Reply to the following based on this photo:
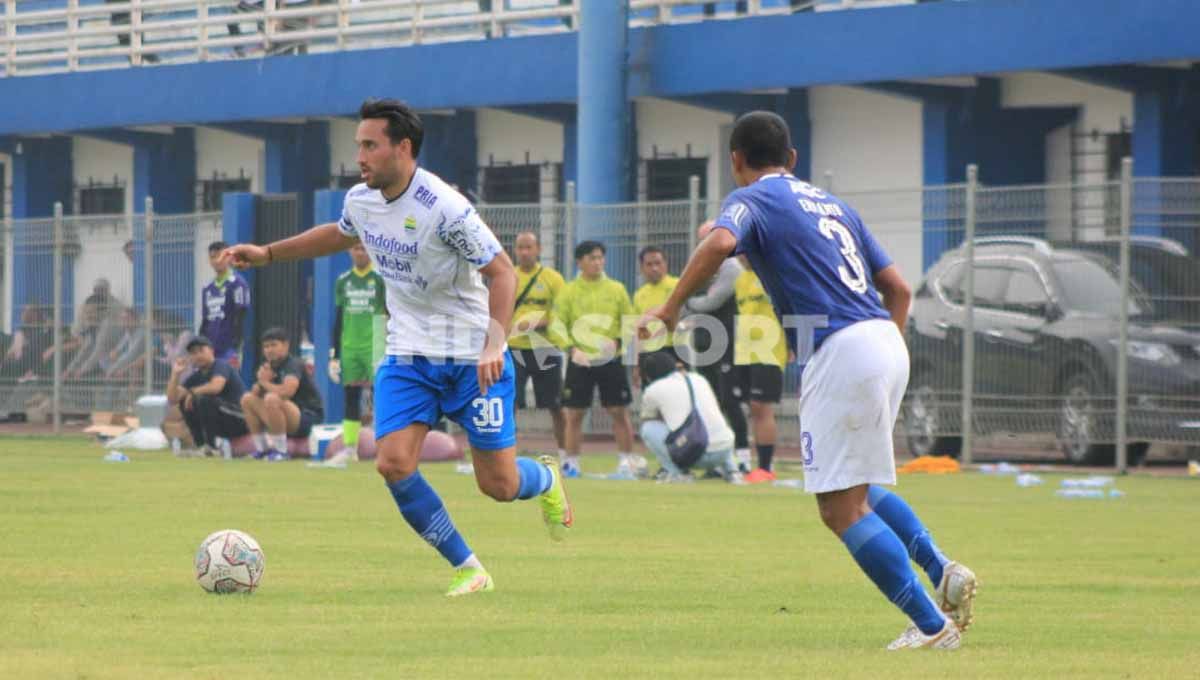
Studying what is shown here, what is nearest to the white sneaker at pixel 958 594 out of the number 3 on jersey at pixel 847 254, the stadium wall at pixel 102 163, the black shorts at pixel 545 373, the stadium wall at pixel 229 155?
the number 3 on jersey at pixel 847 254

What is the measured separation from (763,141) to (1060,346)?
13.6 metres

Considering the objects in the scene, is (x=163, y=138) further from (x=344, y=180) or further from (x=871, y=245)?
(x=871, y=245)

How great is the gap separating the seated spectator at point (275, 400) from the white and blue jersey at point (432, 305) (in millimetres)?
12930

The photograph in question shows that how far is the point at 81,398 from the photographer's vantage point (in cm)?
2905

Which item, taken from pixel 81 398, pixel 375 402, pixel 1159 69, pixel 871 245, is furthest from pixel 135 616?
pixel 81 398

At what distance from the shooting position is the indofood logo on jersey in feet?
32.6

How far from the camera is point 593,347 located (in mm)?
20375

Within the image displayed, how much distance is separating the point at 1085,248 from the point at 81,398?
1376 cm

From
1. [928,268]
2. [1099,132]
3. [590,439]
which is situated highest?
[1099,132]

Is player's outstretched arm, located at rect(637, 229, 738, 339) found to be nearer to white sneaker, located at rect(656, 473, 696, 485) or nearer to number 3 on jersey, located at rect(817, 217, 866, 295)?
number 3 on jersey, located at rect(817, 217, 866, 295)

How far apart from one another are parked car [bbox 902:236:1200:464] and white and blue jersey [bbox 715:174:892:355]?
42.6 feet

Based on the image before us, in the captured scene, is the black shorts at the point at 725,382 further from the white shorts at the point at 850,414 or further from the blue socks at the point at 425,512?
the white shorts at the point at 850,414

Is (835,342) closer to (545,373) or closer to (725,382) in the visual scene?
(725,382)

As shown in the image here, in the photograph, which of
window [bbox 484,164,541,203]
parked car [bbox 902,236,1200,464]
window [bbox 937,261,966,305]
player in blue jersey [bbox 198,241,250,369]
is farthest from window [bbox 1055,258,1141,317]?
window [bbox 484,164,541,203]
